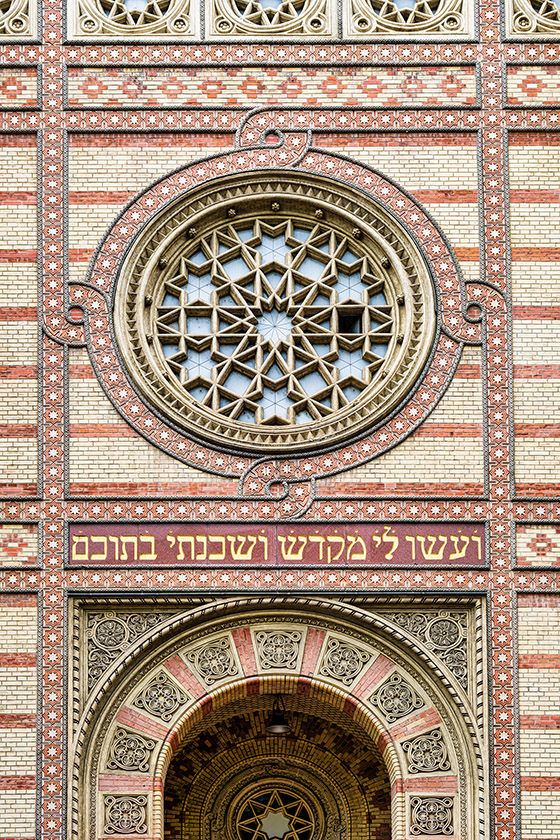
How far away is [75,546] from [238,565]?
157 cm

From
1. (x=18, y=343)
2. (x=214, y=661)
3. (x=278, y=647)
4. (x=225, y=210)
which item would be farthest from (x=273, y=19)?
(x=214, y=661)

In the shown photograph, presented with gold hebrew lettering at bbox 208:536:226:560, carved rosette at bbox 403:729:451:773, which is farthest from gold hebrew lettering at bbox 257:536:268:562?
carved rosette at bbox 403:729:451:773

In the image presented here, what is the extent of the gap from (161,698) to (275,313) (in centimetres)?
404

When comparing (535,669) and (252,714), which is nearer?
(535,669)

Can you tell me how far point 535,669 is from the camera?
19703 mm

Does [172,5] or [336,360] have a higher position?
[172,5]

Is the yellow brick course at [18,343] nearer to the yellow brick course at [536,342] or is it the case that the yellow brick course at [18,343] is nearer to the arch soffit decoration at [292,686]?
the arch soffit decoration at [292,686]

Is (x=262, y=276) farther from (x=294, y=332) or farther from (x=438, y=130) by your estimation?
(x=438, y=130)

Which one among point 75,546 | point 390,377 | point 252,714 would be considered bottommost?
point 252,714

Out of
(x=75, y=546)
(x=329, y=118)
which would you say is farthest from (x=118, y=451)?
(x=329, y=118)

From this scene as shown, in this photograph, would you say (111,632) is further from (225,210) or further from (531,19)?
(531,19)

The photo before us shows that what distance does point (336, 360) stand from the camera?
68.4 ft

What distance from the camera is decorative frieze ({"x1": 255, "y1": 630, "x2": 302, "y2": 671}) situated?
19.9m

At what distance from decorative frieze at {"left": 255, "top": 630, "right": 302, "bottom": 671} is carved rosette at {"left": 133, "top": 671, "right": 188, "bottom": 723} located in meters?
0.84
